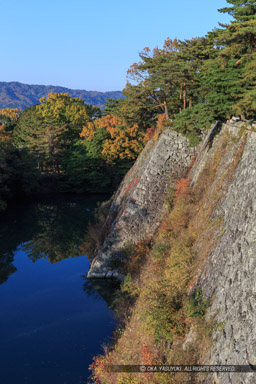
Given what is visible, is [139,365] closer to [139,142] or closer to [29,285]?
[29,285]

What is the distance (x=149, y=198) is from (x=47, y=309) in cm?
1176

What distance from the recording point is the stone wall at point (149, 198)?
26922 mm

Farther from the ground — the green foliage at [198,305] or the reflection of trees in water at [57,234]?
the green foliage at [198,305]

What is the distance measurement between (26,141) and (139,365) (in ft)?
191

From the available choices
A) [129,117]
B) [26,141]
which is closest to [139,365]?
[129,117]

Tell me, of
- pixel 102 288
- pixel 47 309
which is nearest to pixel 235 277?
pixel 47 309

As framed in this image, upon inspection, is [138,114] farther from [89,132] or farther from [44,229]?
[89,132]

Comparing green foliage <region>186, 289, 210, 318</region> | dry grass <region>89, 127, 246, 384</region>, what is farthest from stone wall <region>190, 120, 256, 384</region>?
dry grass <region>89, 127, 246, 384</region>

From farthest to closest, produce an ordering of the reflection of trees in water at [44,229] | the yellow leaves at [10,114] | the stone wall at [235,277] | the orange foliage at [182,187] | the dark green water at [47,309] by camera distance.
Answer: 1. the yellow leaves at [10,114]
2. the reflection of trees in water at [44,229]
3. the orange foliage at [182,187]
4. the dark green water at [47,309]
5. the stone wall at [235,277]

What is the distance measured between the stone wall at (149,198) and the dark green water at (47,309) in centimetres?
288

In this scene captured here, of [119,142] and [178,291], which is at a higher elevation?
[119,142]

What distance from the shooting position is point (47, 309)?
76.0 ft

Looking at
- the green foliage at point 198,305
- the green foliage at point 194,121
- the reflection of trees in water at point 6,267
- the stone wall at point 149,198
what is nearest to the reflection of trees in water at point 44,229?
the reflection of trees in water at point 6,267

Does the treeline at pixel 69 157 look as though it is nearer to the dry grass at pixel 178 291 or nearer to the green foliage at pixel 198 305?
the dry grass at pixel 178 291
